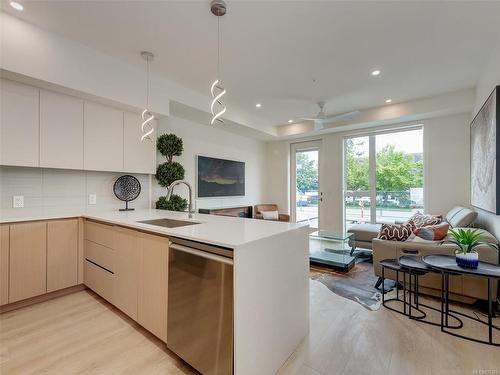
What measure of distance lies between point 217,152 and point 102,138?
247 cm

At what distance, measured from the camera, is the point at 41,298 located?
2.50 meters

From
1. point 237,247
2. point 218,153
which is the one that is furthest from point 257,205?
point 237,247

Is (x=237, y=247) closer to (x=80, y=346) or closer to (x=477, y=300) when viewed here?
(x=80, y=346)

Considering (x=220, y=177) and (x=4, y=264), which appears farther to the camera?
(x=220, y=177)

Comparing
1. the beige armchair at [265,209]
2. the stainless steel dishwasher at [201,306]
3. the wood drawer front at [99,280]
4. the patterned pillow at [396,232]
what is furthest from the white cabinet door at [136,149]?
the patterned pillow at [396,232]

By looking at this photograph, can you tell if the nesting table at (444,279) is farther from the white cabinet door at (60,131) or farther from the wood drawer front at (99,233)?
the white cabinet door at (60,131)

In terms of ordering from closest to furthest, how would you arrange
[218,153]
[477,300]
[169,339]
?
[169,339]
[477,300]
[218,153]

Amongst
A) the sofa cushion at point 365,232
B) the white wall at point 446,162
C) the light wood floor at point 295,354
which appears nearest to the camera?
the light wood floor at point 295,354

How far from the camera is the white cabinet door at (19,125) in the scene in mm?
2238

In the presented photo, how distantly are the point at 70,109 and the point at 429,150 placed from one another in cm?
575

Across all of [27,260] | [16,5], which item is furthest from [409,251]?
[16,5]

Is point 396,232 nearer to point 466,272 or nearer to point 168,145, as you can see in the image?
point 466,272

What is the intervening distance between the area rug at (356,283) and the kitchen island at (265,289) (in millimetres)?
995

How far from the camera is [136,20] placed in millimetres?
2203
